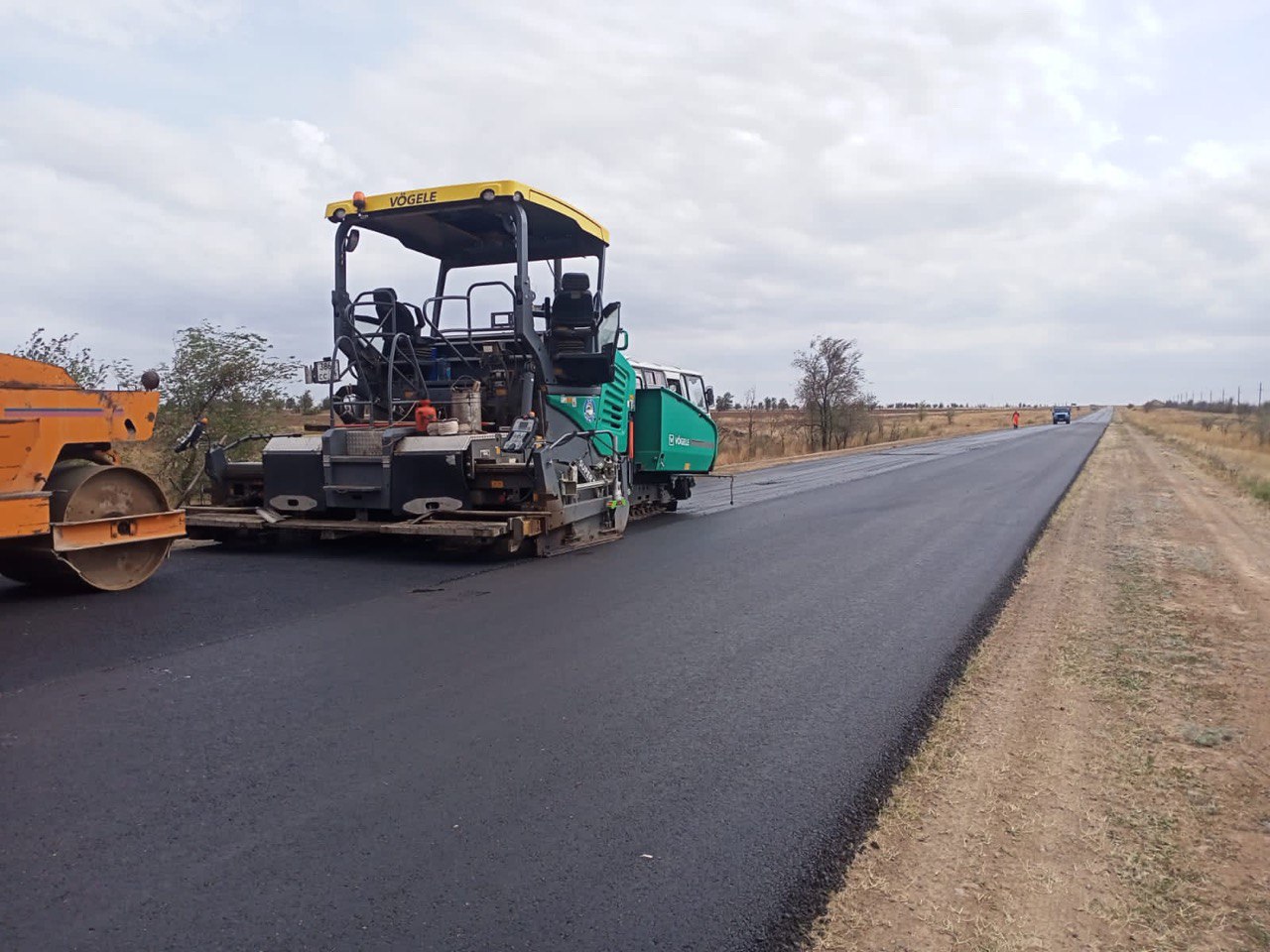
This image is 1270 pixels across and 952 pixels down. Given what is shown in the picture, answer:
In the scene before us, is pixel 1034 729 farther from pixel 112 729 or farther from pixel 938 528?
pixel 938 528

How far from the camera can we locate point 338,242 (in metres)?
10.0

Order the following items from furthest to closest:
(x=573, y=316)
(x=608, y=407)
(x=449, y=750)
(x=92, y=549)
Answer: (x=608, y=407) < (x=573, y=316) < (x=92, y=549) < (x=449, y=750)

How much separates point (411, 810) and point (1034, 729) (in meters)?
3.07

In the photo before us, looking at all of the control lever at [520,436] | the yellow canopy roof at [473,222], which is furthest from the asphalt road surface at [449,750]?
the yellow canopy roof at [473,222]

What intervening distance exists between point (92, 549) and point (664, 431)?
7245mm

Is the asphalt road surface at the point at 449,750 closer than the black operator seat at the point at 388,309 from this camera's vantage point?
Yes

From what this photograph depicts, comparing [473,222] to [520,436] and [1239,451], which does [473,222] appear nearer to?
[520,436]

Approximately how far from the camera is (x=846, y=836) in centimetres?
351

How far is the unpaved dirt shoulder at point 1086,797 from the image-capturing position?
3008mm

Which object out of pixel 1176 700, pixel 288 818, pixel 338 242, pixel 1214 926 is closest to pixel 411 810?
pixel 288 818

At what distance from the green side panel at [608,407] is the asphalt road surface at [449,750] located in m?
2.22

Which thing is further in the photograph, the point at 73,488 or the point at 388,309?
the point at 388,309

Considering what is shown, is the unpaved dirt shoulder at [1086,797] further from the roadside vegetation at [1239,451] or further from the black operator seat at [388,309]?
the roadside vegetation at [1239,451]

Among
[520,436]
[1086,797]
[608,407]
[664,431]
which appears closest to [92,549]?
[520,436]
